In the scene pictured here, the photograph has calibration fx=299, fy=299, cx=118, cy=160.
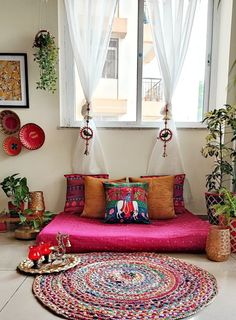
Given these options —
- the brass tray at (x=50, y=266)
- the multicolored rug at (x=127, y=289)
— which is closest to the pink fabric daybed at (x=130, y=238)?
the multicolored rug at (x=127, y=289)

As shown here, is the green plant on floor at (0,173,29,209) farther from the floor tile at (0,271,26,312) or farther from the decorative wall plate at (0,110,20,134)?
the floor tile at (0,271,26,312)

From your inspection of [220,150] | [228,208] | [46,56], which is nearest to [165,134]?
[220,150]

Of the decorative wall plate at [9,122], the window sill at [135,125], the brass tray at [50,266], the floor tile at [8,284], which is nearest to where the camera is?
the floor tile at [8,284]

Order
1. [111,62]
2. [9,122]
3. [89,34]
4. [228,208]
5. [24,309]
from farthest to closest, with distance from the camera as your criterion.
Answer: [111,62] < [9,122] < [89,34] < [228,208] < [24,309]

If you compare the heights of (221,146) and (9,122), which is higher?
(9,122)

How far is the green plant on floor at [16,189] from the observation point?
8.75 ft

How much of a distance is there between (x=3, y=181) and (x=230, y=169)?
2107 millimetres

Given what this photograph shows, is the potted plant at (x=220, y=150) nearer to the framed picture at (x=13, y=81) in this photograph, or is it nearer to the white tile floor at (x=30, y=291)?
the white tile floor at (x=30, y=291)

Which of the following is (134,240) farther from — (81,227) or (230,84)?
(230,84)

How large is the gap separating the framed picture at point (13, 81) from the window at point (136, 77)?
357mm

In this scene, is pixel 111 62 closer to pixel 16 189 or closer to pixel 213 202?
pixel 16 189

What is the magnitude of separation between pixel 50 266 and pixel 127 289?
556 mm

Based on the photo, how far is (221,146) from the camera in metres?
2.66

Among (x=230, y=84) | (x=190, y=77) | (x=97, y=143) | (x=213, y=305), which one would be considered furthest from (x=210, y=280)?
(x=190, y=77)
